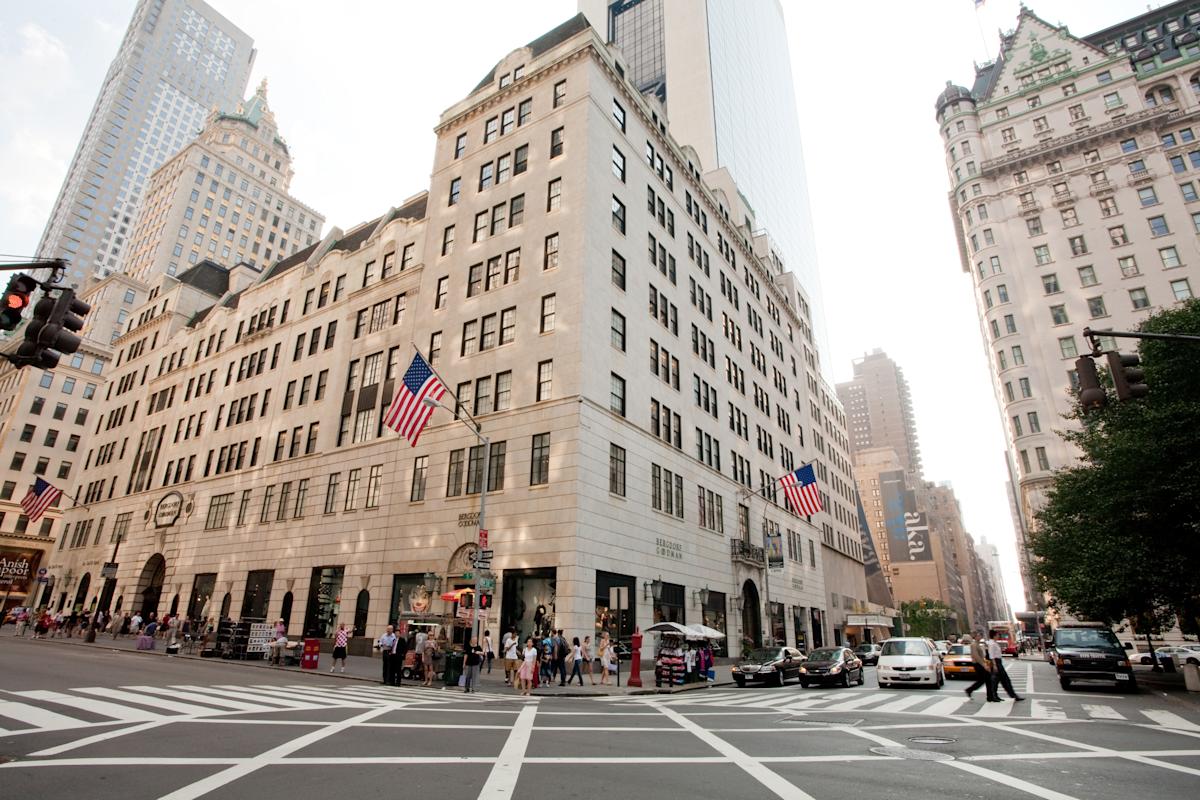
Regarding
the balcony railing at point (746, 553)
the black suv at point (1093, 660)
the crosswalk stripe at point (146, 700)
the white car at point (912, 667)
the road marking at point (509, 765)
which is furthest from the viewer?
the balcony railing at point (746, 553)

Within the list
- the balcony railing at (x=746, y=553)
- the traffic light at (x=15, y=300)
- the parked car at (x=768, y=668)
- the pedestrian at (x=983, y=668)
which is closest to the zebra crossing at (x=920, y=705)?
the pedestrian at (x=983, y=668)

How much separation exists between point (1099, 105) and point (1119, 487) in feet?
241

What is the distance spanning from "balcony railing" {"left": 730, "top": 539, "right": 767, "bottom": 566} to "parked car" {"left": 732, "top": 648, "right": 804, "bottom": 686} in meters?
13.2

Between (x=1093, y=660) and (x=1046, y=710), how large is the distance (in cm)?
791

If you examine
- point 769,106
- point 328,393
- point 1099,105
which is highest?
point 769,106

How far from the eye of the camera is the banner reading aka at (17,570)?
72.5 meters

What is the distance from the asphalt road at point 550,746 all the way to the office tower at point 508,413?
11477 millimetres

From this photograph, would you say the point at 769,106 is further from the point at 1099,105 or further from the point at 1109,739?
the point at 1109,739

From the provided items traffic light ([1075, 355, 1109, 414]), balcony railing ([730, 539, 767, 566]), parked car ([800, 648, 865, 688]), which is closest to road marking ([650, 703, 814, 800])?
traffic light ([1075, 355, 1109, 414])

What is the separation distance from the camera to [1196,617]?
3058 cm

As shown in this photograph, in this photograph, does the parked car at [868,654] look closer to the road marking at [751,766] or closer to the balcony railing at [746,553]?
the balcony railing at [746,553]

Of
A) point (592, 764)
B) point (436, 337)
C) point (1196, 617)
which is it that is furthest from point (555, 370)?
point (1196, 617)

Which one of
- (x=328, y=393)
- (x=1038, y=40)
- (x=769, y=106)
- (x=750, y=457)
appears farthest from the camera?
(x=769, y=106)

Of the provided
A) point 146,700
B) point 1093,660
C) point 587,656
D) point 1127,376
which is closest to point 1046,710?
point 1093,660
